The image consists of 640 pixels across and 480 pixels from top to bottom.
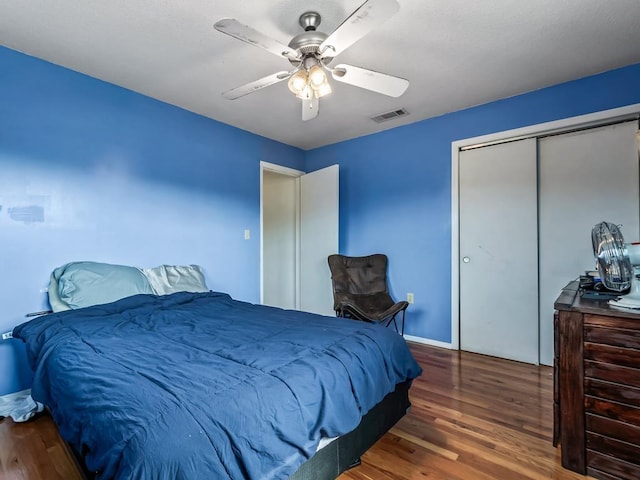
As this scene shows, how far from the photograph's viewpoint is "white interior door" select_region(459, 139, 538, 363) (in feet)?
9.43

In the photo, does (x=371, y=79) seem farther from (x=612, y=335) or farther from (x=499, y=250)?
(x=499, y=250)

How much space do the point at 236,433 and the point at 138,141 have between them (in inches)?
107

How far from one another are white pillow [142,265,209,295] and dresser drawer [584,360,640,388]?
274 cm

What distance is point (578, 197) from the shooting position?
268cm

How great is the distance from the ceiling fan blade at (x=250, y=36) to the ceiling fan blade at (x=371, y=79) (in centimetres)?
28

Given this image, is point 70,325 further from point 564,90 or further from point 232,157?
point 564,90

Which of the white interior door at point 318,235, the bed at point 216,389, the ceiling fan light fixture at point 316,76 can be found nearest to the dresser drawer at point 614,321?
the bed at point 216,389

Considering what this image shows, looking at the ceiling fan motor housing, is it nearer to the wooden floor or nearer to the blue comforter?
the blue comforter

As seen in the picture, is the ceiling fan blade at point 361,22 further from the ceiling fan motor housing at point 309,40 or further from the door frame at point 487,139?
the door frame at point 487,139

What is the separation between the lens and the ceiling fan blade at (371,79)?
5.92ft

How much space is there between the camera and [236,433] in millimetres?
948

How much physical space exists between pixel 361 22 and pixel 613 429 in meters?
2.12

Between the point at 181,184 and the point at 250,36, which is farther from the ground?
the point at 250,36

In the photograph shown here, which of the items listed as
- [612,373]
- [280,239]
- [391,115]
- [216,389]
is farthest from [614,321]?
[280,239]
